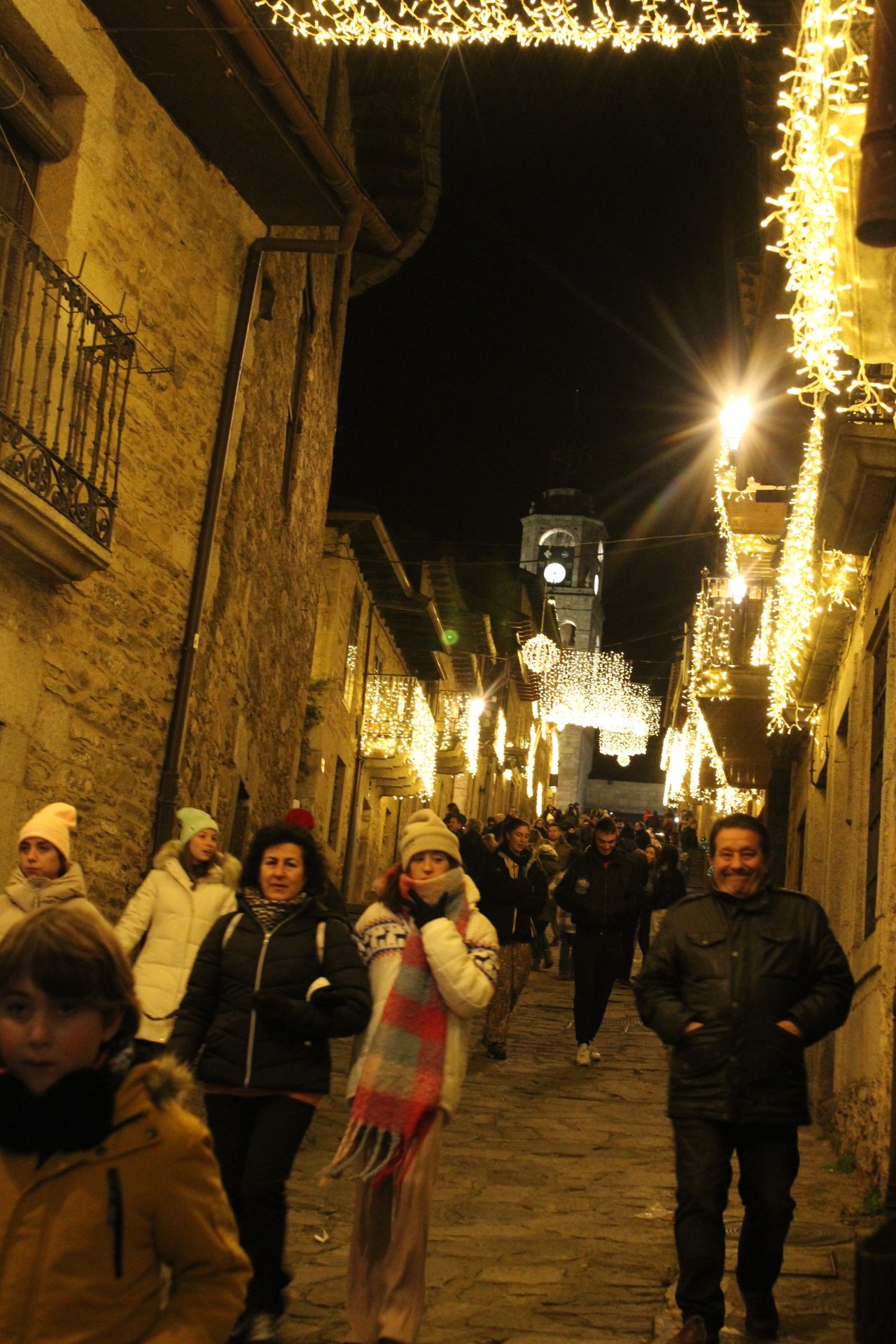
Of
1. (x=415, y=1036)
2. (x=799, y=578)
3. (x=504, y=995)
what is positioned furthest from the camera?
(x=504, y=995)

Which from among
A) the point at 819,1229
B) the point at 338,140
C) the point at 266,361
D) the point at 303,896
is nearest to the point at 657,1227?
the point at 819,1229

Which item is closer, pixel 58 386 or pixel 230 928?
pixel 230 928

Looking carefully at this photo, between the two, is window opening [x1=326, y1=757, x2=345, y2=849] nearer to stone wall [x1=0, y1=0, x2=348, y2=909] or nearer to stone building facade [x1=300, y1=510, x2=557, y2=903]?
stone building facade [x1=300, y1=510, x2=557, y2=903]

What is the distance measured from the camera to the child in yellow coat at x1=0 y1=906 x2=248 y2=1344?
2.49 m

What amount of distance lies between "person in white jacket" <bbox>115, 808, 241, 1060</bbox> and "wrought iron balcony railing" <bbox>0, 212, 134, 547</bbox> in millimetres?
2090

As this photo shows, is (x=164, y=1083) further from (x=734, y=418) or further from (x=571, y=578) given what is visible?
(x=571, y=578)

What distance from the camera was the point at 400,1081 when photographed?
17.7ft

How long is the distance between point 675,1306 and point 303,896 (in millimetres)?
2155

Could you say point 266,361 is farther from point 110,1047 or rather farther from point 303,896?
point 110,1047

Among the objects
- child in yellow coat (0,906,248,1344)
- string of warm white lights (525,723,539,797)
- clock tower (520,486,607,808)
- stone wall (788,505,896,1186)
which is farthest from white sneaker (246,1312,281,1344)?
clock tower (520,486,607,808)

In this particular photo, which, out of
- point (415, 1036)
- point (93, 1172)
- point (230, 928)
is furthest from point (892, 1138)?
point (93, 1172)

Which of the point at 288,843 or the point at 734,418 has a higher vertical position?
the point at 734,418

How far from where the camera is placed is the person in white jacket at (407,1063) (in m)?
5.21

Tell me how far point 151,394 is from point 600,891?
18.7 feet
